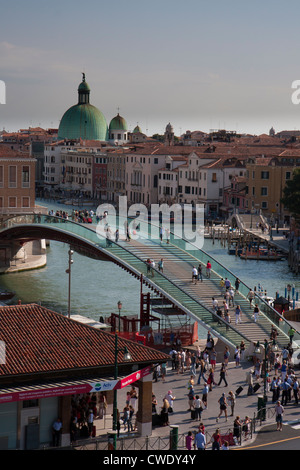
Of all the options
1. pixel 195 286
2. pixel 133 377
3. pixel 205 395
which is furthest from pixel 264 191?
pixel 133 377

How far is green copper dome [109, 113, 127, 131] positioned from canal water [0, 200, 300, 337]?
7991 cm

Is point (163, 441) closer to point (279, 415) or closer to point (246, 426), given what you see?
point (246, 426)

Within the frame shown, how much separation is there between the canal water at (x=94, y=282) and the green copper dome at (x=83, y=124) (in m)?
71.9

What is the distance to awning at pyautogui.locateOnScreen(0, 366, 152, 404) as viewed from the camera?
18328 mm

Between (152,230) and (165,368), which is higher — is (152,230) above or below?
above

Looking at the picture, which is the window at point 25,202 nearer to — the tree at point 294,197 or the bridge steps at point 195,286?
the tree at point 294,197

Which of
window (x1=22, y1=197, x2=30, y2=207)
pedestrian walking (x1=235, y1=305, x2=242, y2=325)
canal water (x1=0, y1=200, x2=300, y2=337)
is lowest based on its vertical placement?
canal water (x1=0, y1=200, x2=300, y2=337)

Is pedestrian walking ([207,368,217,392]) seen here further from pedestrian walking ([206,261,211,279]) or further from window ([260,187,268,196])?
window ([260,187,268,196])

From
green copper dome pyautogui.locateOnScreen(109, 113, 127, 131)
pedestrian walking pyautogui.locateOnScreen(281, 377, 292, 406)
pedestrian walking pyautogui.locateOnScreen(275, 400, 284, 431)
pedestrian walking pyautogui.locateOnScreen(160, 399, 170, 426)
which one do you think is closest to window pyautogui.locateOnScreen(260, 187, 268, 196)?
pedestrian walking pyautogui.locateOnScreen(281, 377, 292, 406)

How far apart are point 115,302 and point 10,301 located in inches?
208
